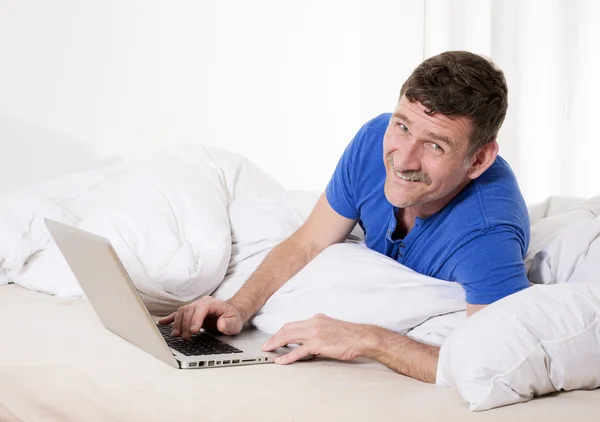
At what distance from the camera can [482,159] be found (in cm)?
159

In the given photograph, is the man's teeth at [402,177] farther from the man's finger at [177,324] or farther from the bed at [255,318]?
the man's finger at [177,324]

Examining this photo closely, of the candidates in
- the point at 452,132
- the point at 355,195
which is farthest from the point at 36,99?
the point at 452,132

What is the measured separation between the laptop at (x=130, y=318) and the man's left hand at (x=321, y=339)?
37 mm

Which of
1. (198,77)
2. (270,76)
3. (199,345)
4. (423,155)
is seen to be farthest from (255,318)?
(270,76)

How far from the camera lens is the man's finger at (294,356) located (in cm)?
135

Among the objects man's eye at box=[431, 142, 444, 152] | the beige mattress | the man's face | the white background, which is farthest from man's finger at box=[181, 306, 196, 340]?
the white background

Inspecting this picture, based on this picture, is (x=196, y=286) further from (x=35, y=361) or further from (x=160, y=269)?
(x=35, y=361)

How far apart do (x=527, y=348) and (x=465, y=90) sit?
55 centimetres

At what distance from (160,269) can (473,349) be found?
886 millimetres

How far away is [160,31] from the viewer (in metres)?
3.10

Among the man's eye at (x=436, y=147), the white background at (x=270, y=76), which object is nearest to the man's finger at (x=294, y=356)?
the man's eye at (x=436, y=147)

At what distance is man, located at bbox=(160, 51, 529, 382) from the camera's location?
1.39 metres

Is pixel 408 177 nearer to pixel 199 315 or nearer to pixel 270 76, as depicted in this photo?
pixel 199 315

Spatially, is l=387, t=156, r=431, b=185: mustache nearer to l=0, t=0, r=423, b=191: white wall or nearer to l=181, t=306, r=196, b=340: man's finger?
l=181, t=306, r=196, b=340: man's finger
